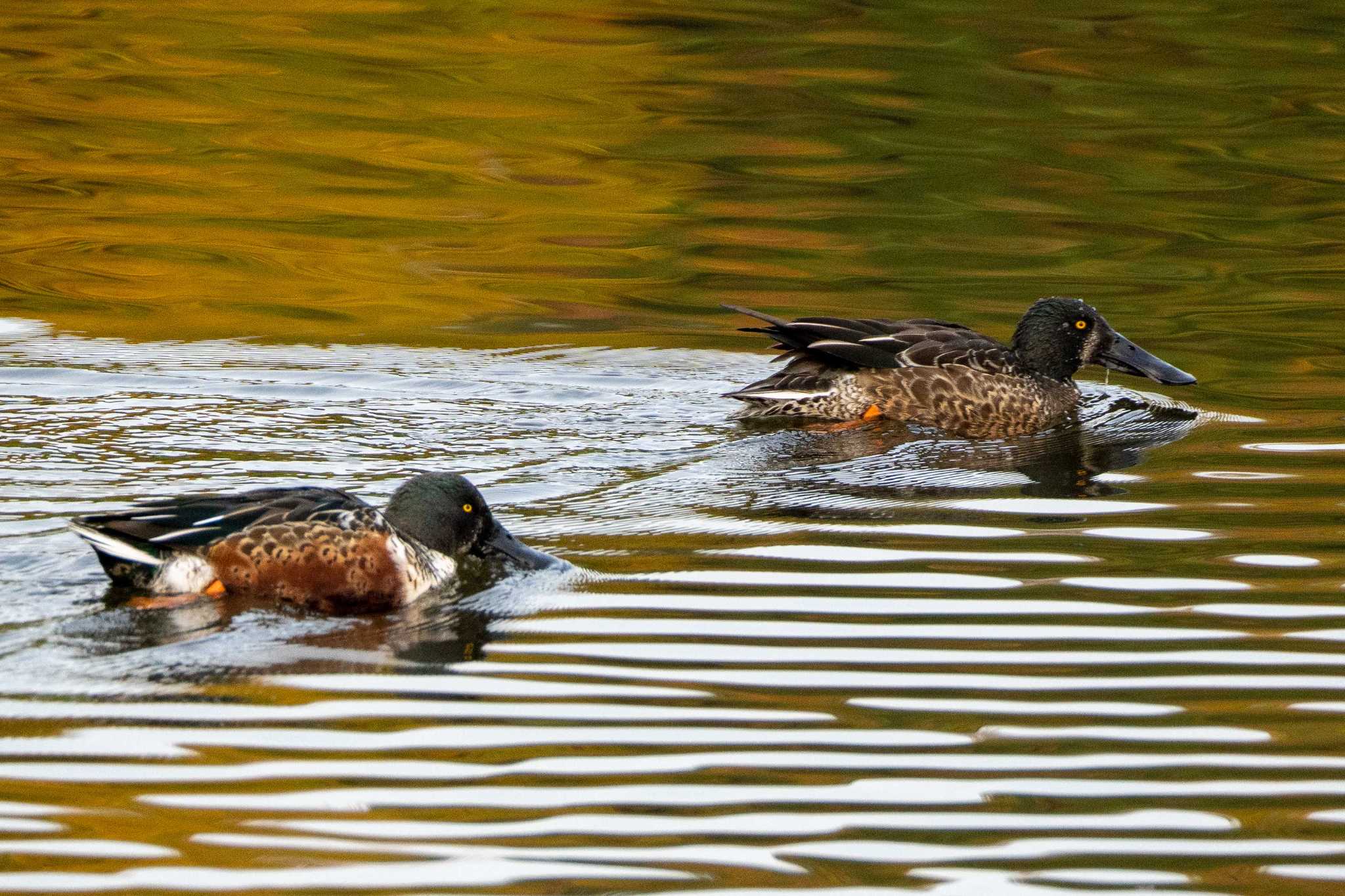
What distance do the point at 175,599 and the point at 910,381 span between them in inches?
191

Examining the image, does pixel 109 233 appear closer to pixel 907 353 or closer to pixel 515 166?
pixel 515 166

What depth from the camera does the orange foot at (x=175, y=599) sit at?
7.07 m

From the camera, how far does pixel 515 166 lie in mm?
17016

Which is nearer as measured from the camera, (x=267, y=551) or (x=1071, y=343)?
(x=267, y=551)

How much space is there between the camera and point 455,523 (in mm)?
7555

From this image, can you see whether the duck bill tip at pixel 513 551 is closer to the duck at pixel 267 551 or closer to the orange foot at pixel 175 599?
the duck at pixel 267 551

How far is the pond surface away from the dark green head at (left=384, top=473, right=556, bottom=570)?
0.86ft

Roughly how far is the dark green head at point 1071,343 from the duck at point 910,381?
0.35ft

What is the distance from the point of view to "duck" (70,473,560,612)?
279 inches

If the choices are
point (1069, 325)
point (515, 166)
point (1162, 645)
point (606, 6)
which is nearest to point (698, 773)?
point (1162, 645)

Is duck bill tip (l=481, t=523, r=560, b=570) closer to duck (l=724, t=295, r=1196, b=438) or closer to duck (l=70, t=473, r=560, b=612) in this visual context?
duck (l=70, t=473, r=560, b=612)

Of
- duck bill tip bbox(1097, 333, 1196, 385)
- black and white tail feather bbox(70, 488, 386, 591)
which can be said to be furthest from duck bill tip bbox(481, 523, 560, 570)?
duck bill tip bbox(1097, 333, 1196, 385)

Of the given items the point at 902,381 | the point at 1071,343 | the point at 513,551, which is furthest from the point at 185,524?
the point at 1071,343

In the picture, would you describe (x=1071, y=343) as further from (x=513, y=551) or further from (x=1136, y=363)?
(x=513, y=551)
